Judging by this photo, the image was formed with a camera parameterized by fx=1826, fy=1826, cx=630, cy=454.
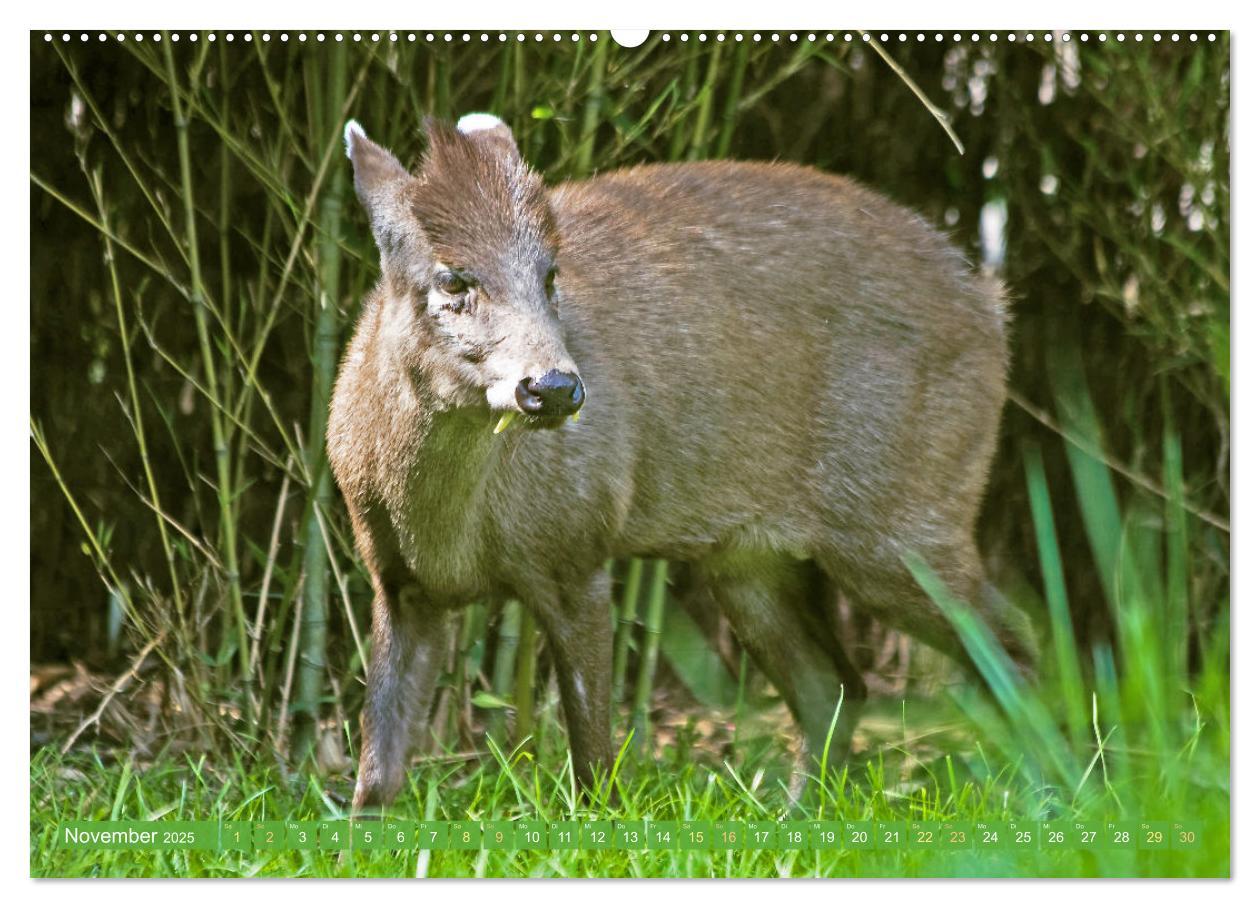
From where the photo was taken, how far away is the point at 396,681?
536cm

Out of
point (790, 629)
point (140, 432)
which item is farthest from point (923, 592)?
point (140, 432)

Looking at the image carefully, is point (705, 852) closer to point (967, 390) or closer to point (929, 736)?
point (929, 736)

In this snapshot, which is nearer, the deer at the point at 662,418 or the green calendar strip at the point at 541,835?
the green calendar strip at the point at 541,835

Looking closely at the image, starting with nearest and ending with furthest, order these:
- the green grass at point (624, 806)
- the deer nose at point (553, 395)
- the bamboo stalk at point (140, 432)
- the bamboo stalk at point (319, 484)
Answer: the green grass at point (624, 806) → the deer nose at point (553, 395) → the bamboo stalk at point (140, 432) → the bamboo stalk at point (319, 484)

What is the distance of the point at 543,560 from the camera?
5188 millimetres

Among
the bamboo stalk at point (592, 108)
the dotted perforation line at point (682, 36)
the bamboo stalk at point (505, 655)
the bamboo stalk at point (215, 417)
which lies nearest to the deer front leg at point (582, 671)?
the bamboo stalk at point (505, 655)

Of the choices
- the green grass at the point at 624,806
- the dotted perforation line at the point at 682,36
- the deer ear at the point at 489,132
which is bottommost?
the green grass at the point at 624,806

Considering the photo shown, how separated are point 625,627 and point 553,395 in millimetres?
1778

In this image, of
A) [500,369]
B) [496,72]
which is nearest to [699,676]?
[500,369]

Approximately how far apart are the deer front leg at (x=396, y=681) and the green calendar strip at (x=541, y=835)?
484mm

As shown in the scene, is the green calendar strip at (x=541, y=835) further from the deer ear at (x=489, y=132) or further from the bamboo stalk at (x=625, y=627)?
the deer ear at (x=489, y=132)

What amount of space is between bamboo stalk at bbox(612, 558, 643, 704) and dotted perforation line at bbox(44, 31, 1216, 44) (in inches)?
71.4

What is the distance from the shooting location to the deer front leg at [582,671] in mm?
5195

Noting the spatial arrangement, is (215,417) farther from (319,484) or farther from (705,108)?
(705,108)
